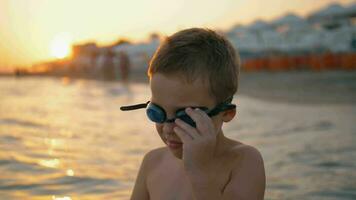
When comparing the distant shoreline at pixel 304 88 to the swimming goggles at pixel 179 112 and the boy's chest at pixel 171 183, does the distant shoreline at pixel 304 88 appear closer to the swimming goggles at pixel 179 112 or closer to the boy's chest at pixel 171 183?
the boy's chest at pixel 171 183

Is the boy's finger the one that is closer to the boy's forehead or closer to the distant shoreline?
the boy's forehead

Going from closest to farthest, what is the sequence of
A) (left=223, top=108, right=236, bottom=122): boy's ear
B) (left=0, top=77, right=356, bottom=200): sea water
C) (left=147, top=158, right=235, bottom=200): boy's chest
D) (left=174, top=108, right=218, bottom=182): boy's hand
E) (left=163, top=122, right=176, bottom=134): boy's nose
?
(left=174, top=108, right=218, bottom=182): boy's hand
(left=163, top=122, right=176, bottom=134): boy's nose
(left=223, top=108, right=236, bottom=122): boy's ear
(left=147, top=158, right=235, bottom=200): boy's chest
(left=0, top=77, right=356, bottom=200): sea water

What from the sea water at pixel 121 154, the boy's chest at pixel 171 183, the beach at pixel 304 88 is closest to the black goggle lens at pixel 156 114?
the boy's chest at pixel 171 183

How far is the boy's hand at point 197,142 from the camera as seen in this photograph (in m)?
2.11

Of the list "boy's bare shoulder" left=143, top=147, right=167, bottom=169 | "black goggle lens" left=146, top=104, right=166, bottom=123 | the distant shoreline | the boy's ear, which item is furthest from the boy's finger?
the distant shoreline

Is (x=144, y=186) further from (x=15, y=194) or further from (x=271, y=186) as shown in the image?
(x=271, y=186)

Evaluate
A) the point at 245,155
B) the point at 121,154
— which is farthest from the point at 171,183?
the point at 121,154

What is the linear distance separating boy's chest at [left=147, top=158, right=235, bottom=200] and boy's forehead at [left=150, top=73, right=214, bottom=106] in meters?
0.45

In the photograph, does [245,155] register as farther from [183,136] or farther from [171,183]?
[183,136]

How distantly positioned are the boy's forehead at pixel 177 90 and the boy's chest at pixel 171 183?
0.45 meters

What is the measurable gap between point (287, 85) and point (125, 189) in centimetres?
1784

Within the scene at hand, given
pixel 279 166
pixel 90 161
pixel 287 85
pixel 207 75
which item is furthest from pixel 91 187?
pixel 287 85

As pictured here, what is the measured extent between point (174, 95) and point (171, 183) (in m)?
0.63

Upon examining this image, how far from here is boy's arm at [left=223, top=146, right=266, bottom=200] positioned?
7.97 ft
